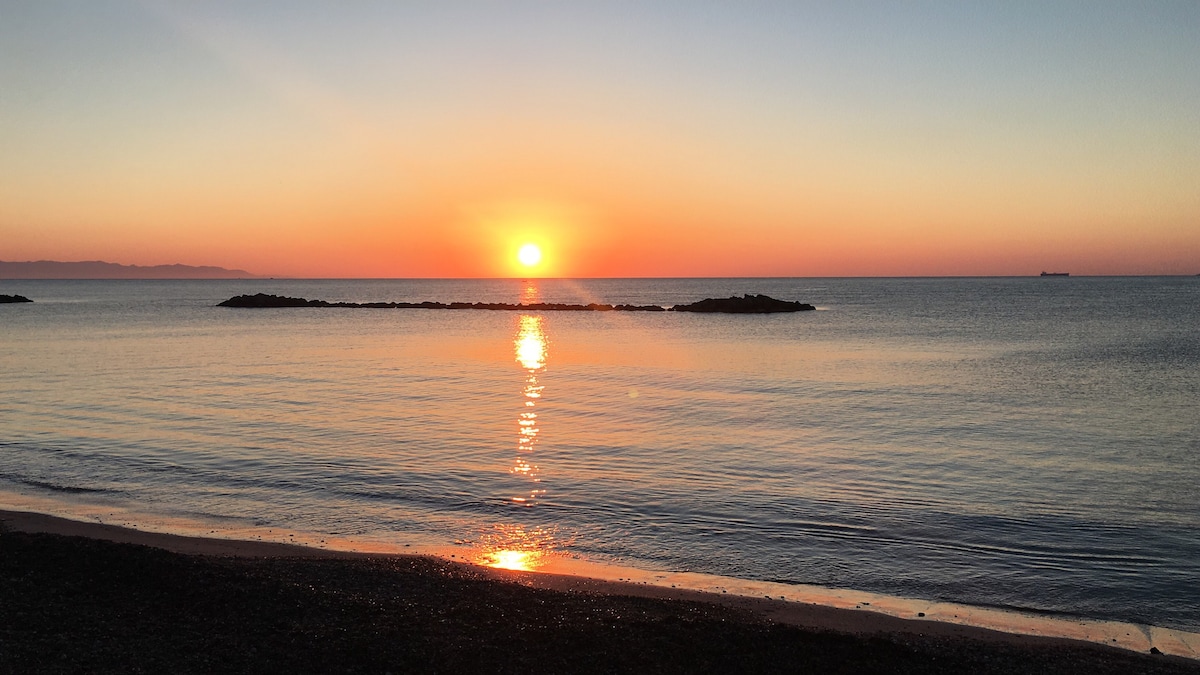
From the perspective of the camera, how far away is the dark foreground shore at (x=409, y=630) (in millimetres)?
8867

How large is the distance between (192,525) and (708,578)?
9.55m

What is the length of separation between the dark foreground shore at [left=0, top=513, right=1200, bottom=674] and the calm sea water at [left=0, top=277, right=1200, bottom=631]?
2395 mm

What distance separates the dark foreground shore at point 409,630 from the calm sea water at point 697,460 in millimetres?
2395

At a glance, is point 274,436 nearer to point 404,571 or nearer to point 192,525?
point 192,525

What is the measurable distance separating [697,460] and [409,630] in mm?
12267

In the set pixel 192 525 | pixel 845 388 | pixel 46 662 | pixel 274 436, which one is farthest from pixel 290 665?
pixel 845 388

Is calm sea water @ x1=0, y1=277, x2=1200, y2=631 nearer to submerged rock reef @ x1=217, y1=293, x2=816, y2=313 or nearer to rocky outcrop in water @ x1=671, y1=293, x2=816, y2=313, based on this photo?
rocky outcrop in water @ x1=671, y1=293, x2=816, y2=313

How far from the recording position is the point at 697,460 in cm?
2105

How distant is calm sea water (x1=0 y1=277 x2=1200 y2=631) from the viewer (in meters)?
13.7

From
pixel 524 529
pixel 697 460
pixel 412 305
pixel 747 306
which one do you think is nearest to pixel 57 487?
pixel 524 529

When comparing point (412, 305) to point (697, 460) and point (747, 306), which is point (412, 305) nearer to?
point (747, 306)

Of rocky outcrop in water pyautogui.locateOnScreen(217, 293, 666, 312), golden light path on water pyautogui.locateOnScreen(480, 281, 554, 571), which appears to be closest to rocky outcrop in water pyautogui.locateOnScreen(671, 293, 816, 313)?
rocky outcrop in water pyautogui.locateOnScreen(217, 293, 666, 312)

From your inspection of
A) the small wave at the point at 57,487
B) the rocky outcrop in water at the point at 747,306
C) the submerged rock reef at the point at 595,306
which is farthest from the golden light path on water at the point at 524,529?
the submerged rock reef at the point at 595,306

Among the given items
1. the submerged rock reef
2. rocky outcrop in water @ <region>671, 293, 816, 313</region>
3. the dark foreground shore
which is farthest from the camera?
the submerged rock reef
